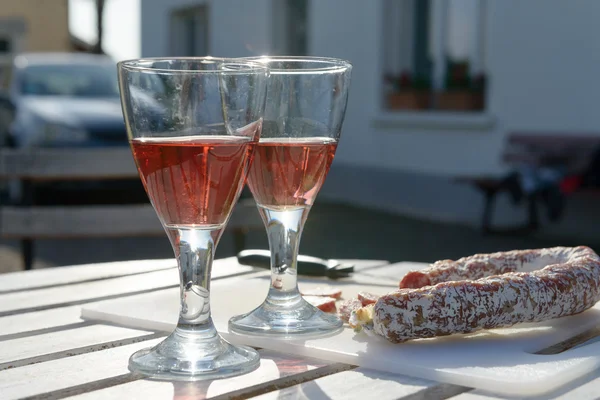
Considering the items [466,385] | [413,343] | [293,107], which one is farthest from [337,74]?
[466,385]

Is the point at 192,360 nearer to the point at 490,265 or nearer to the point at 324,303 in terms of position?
the point at 324,303

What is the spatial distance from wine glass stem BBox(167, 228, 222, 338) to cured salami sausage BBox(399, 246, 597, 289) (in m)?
0.43

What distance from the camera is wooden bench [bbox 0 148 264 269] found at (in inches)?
186

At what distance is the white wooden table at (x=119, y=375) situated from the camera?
3.82 feet

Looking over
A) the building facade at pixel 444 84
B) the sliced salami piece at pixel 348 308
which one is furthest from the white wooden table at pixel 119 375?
the building facade at pixel 444 84

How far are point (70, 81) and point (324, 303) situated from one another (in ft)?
28.3

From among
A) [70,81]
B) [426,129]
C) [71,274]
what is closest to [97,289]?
[71,274]

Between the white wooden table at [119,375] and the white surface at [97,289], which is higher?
the white wooden table at [119,375]

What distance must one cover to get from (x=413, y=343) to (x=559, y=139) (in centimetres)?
790

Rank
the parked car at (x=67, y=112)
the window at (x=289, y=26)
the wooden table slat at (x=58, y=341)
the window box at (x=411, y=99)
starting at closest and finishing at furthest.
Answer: the wooden table slat at (x=58, y=341)
the parked car at (x=67, y=112)
the window box at (x=411, y=99)
the window at (x=289, y=26)

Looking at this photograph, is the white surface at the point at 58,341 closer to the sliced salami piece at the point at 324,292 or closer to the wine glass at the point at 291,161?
the wine glass at the point at 291,161

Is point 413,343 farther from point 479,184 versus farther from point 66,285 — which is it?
point 479,184

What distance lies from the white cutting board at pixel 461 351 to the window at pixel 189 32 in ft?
50.6

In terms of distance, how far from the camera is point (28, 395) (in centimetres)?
116
